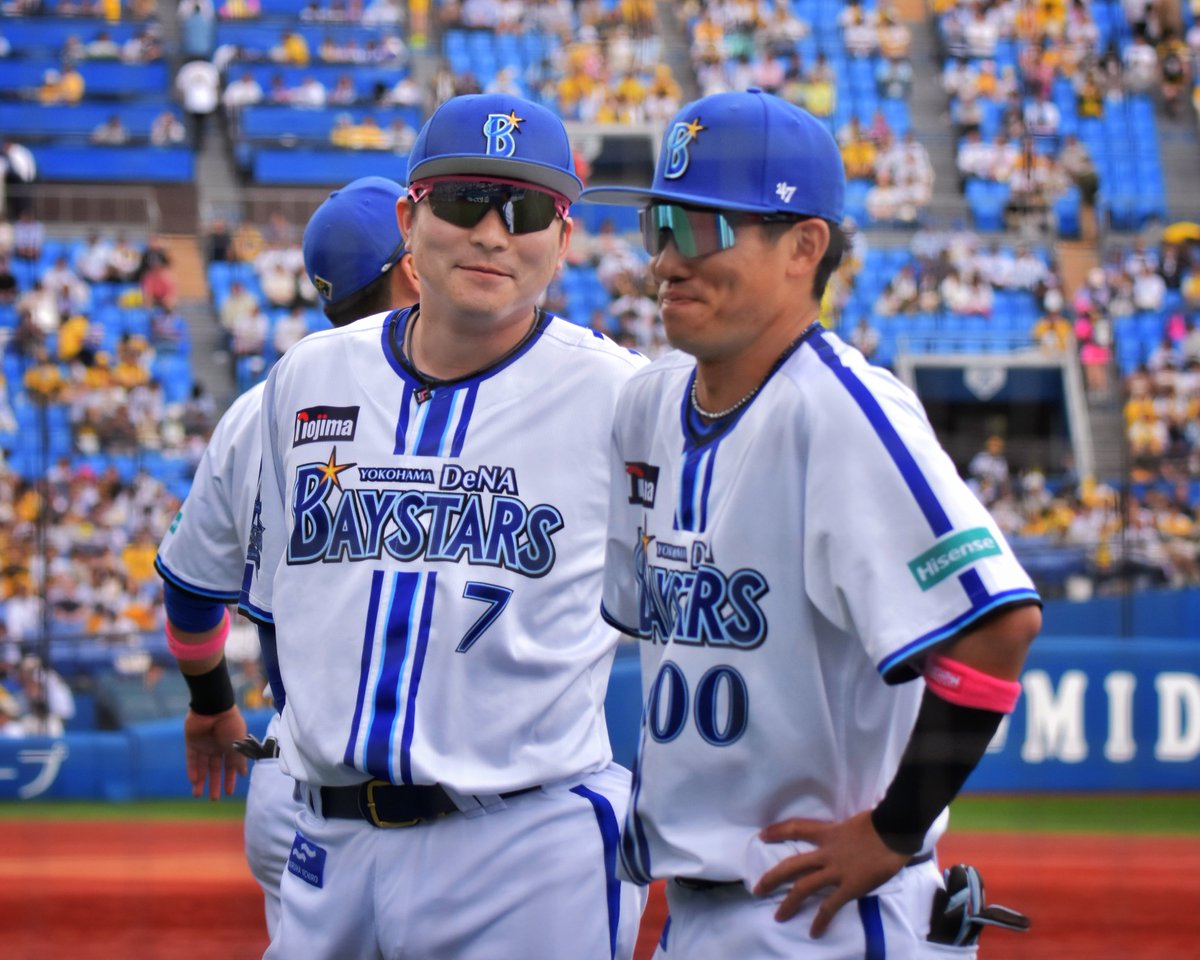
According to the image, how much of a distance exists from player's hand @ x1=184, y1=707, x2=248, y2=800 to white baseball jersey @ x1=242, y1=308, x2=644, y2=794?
0.81 metres

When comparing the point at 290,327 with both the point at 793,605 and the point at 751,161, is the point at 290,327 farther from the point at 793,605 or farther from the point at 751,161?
the point at 793,605

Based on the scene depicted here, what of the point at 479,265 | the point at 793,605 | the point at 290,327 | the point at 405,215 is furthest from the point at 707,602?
the point at 290,327

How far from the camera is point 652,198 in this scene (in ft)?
7.03

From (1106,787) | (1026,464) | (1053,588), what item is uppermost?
Result: (1026,464)

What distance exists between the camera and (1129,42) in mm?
17719

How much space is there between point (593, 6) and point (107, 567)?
31.4ft

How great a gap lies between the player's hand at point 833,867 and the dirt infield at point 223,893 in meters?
3.70

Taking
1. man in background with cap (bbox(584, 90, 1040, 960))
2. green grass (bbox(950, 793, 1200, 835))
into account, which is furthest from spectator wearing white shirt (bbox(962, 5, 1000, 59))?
man in background with cap (bbox(584, 90, 1040, 960))

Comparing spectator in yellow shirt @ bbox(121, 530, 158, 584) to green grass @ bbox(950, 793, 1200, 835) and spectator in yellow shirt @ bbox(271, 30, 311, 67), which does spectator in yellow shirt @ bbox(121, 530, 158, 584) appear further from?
spectator in yellow shirt @ bbox(271, 30, 311, 67)

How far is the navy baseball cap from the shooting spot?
206 cm

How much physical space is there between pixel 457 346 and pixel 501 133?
336mm

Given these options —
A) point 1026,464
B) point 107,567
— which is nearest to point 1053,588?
point 1026,464

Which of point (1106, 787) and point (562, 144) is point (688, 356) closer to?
point (562, 144)

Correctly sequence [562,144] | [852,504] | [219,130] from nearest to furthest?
[852,504], [562,144], [219,130]
